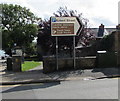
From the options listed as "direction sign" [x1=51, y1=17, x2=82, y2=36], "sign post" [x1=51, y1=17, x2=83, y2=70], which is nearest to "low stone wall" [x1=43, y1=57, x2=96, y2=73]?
"sign post" [x1=51, y1=17, x2=83, y2=70]

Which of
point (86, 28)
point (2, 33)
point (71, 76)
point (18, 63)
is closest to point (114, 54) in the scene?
point (86, 28)

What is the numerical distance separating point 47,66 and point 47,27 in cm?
492

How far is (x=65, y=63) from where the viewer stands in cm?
1465

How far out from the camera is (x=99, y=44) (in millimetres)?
26125

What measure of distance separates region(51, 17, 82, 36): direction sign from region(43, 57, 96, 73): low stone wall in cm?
187

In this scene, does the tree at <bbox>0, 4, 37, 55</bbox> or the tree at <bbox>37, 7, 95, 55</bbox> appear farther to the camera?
the tree at <bbox>0, 4, 37, 55</bbox>

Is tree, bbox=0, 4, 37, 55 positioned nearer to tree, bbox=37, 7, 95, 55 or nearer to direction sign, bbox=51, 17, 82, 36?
tree, bbox=37, 7, 95, 55

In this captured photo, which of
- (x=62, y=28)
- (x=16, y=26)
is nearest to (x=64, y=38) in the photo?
(x=62, y=28)

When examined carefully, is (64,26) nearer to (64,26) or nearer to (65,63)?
(64,26)

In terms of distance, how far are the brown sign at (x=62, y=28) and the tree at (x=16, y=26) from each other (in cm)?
2937

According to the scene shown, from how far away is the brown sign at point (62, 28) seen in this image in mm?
14470

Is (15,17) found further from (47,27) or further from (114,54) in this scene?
(114,54)

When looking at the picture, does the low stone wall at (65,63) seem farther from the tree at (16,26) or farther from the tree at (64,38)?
the tree at (16,26)

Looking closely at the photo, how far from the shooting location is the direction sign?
569 inches
